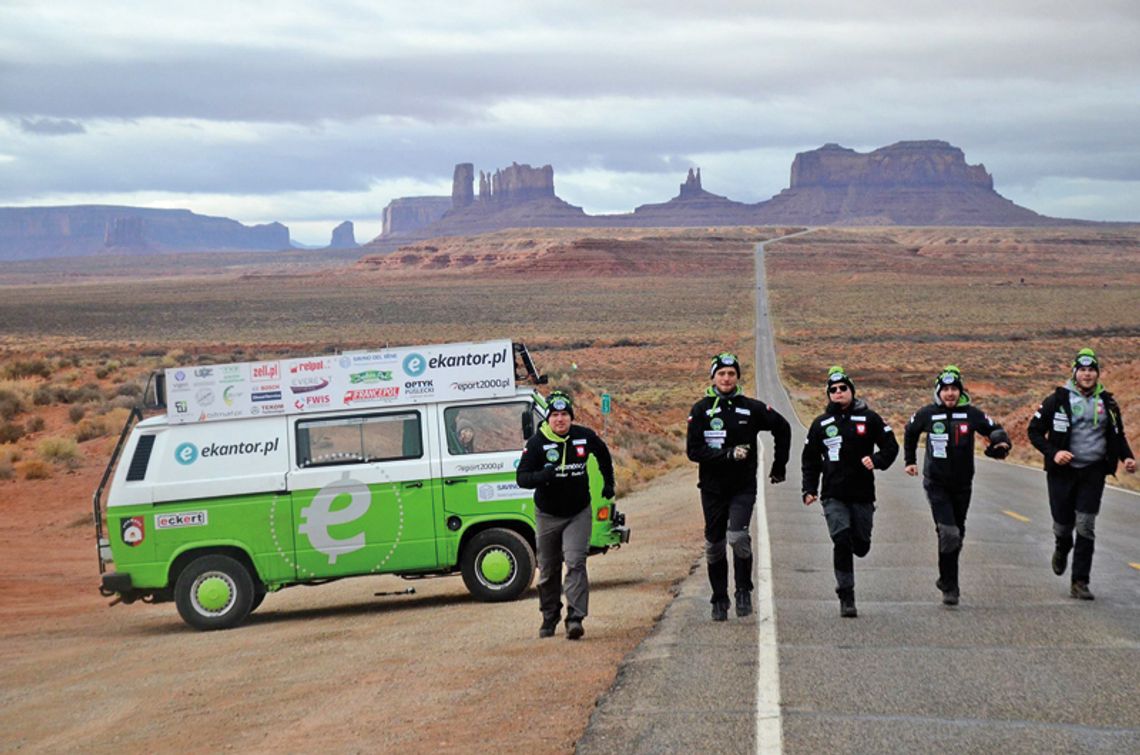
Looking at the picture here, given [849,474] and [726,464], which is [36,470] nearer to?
[726,464]

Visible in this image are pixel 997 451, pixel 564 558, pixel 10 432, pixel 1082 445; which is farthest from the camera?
pixel 10 432

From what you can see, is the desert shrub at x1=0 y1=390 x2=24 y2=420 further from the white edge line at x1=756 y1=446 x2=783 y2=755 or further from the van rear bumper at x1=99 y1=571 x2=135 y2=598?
the white edge line at x1=756 y1=446 x2=783 y2=755

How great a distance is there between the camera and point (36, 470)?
83.3 feet

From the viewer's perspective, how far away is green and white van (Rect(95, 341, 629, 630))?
39.9 feet

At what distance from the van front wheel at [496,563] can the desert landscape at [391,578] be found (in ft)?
0.85

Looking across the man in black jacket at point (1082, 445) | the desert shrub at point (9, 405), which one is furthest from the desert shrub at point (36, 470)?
the man in black jacket at point (1082, 445)

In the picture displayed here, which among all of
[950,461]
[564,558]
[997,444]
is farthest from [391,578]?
[997,444]

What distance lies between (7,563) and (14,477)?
736 cm

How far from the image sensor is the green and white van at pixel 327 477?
479 inches

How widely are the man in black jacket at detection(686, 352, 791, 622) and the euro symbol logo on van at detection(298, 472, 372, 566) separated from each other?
3.88 meters

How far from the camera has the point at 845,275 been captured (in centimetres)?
15350

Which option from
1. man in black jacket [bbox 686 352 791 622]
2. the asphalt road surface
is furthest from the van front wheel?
man in black jacket [bbox 686 352 791 622]

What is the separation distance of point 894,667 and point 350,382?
605 centimetres

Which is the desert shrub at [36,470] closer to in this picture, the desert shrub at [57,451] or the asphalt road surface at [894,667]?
the desert shrub at [57,451]
